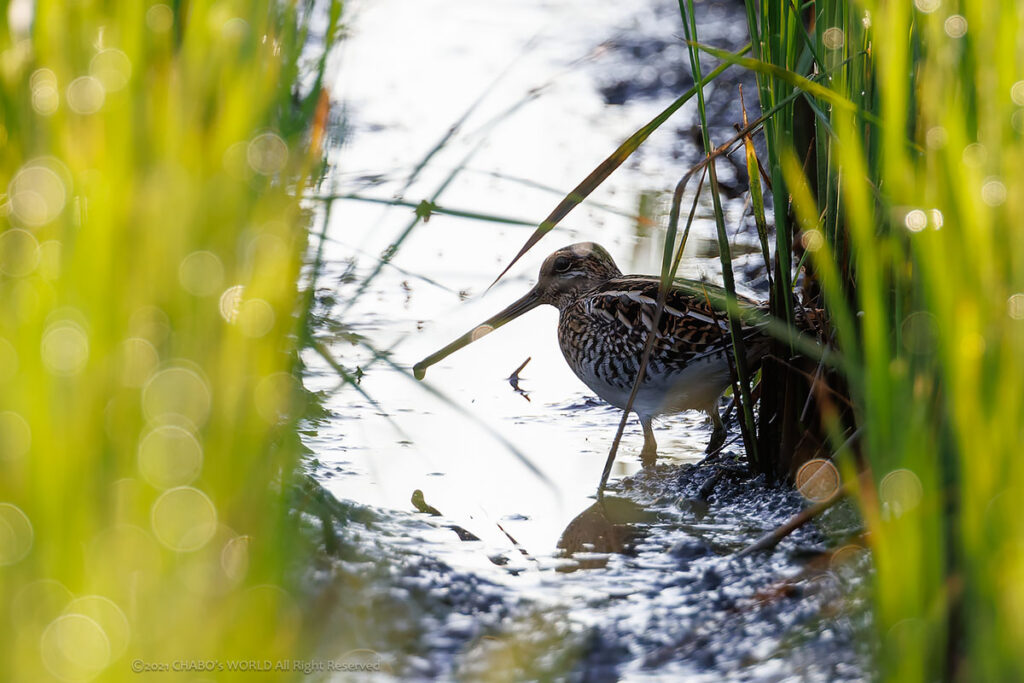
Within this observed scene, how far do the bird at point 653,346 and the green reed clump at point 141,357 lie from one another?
1.55m

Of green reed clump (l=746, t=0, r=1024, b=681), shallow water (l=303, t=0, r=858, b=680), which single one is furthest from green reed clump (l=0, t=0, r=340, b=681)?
green reed clump (l=746, t=0, r=1024, b=681)

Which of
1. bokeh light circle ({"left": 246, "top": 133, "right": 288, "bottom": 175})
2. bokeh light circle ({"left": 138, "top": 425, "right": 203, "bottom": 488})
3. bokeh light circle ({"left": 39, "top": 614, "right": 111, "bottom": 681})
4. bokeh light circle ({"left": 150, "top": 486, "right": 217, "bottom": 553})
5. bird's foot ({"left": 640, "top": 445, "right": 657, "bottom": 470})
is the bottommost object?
bird's foot ({"left": 640, "top": 445, "right": 657, "bottom": 470})

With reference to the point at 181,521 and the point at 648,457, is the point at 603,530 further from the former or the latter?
the point at 181,521

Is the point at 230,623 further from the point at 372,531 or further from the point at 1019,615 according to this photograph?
the point at 372,531

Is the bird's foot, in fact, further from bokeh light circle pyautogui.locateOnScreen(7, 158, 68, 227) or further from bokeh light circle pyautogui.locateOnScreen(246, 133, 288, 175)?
bokeh light circle pyautogui.locateOnScreen(7, 158, 68, 227)

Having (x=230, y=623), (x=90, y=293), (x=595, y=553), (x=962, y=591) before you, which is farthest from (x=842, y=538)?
(x=90, y=293)

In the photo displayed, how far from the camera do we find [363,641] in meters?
2.08

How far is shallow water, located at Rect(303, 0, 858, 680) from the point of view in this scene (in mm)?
2150

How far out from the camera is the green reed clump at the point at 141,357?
125 centimetres

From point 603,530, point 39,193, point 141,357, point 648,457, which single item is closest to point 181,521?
point 141,357

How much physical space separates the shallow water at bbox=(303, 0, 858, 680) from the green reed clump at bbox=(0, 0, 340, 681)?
1.45 feet

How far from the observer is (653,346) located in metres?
3.31

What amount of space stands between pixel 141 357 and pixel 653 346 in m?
2.14

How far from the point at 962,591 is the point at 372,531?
4.72 feet
